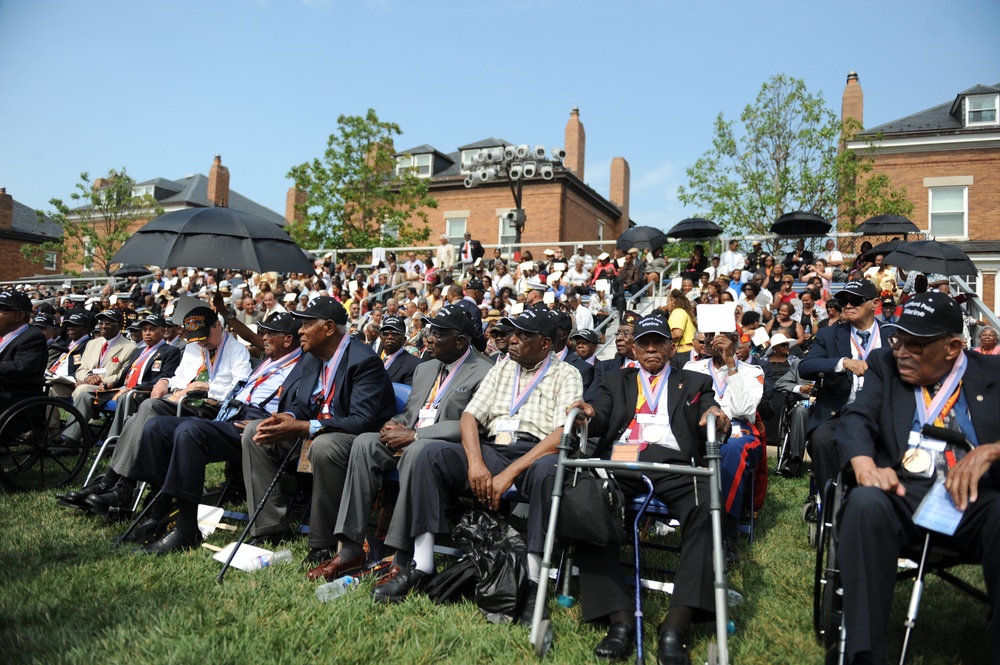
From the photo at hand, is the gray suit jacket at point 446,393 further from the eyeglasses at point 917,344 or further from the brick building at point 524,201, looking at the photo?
the brick building at point 524,201

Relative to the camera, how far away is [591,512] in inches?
152

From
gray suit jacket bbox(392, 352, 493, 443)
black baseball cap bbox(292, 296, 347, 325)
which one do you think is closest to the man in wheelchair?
gray suit jacket bbox(392, 352, 493, 443)

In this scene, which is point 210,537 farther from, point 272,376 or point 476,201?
point 476,201

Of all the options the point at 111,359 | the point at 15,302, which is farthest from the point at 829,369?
the point at 111,359

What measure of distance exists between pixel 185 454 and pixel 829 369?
15.5ft

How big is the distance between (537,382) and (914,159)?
26588mm

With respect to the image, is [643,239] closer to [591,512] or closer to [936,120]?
[591,512]

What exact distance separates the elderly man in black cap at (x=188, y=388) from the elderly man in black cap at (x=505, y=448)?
8.73ft

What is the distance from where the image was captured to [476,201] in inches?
1479

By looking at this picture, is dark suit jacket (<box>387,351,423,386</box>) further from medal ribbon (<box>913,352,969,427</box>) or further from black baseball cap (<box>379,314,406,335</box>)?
medal ribbon (<box>913,352,969,427</box>)

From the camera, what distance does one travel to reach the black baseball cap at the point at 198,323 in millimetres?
6922

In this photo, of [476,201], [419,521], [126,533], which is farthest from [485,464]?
[476,201]

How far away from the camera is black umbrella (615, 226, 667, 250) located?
17141 millimetres

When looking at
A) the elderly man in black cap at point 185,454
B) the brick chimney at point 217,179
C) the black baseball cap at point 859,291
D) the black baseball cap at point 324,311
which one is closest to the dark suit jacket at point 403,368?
the elderly man in black cap at point 185,454
